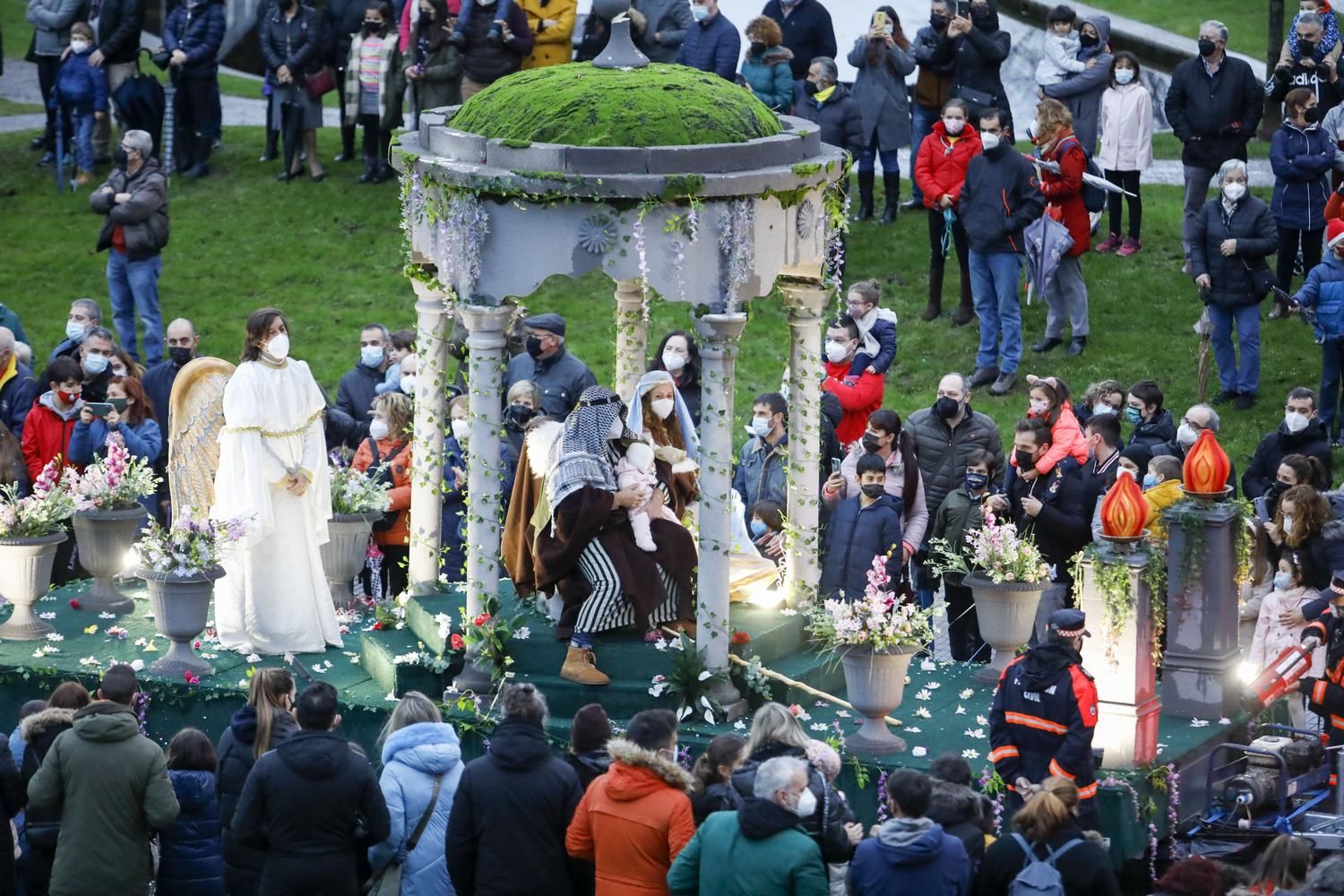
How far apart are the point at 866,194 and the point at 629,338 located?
905 cm

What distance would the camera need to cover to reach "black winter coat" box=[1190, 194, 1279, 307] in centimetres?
1795

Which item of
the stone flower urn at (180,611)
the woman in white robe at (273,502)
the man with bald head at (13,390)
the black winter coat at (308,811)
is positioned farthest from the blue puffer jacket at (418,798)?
the man with bald head at (13,390)

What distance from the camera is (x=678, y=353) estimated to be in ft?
51.2

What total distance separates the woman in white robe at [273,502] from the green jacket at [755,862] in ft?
15.9

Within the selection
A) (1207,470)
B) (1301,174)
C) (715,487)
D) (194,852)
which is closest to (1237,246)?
(1301,174)

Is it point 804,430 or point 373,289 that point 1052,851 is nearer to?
point 804,430

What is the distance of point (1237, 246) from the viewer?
1791 centimetres

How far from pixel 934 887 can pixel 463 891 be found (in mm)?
2192

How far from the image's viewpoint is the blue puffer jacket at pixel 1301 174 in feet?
63.2

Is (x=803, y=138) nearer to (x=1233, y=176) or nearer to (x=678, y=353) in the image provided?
(x=678, y=353)

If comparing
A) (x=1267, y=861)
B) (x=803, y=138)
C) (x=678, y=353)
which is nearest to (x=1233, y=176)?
(x=678, y=353)

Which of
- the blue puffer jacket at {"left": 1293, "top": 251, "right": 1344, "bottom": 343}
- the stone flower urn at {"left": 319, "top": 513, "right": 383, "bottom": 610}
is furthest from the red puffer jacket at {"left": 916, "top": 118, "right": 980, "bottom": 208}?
the stone flower urn at {"left": 319, "top": 513, "right": 383, "bottom": 610}

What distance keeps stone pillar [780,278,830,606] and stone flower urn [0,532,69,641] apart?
4.46 metres

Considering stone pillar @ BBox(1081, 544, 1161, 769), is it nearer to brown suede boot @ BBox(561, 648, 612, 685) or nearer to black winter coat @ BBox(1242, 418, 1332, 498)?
brown suede boot @ BBox(561, 648, 612, 685)
